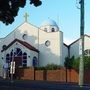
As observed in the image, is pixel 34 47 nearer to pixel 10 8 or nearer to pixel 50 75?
pixel 50 75

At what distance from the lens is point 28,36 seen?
267 ft

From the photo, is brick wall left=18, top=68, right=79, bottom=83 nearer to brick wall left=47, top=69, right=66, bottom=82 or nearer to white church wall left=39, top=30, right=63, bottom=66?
brick wall left=47, top=69, right=66, bottom=82

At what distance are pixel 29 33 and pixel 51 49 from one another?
6310mm

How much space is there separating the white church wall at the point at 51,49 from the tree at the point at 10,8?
5549 cm

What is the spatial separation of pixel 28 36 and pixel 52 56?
696 centimetres

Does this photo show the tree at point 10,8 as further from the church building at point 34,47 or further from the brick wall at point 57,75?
the church building at point 34,47

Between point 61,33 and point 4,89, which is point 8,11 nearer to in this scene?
point 4,89

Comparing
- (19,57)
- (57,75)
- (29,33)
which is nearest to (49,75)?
(57,75)

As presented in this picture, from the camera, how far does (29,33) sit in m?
81.8

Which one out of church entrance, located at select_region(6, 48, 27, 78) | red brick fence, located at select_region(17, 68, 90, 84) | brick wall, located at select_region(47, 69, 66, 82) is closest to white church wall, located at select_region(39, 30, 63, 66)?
church entrance, located at select_region(6, 48, 27, 78)

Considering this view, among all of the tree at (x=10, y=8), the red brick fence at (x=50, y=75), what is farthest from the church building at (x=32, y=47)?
the tree at (x=10, y=8)

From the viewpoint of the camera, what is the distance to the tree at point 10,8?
2113cm

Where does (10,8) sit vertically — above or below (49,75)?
above

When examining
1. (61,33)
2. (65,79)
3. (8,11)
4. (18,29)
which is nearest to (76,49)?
(61,33)
